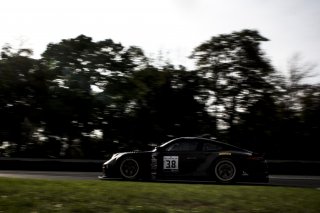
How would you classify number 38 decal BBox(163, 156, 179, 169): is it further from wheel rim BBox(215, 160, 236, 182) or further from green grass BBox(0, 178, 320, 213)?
green grass BBox(0, 178, 320, 213)

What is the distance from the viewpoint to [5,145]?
2972 centimetres

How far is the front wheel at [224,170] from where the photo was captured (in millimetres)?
12117

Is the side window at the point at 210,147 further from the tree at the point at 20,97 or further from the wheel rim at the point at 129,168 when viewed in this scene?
the tree at the point at 20,97

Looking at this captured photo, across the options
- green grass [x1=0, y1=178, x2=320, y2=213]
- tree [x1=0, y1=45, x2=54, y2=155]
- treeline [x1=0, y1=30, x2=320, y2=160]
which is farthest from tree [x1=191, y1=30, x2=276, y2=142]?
green grass [x1=0, y1=178, x2=320, y2=213]

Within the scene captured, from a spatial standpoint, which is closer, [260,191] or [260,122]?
[260,191]

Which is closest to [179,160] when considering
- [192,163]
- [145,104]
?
[192,163]

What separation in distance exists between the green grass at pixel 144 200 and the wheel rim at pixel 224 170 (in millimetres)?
3563

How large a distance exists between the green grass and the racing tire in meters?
3.86

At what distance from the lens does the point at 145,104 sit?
3203cm

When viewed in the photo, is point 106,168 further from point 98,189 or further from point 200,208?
point 200,208

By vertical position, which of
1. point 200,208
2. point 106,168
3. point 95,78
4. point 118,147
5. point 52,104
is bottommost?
point 200,208

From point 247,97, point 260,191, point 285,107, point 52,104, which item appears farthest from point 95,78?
point 260,191

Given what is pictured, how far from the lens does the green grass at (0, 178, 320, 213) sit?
266 inches

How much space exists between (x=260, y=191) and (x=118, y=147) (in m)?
22.3
